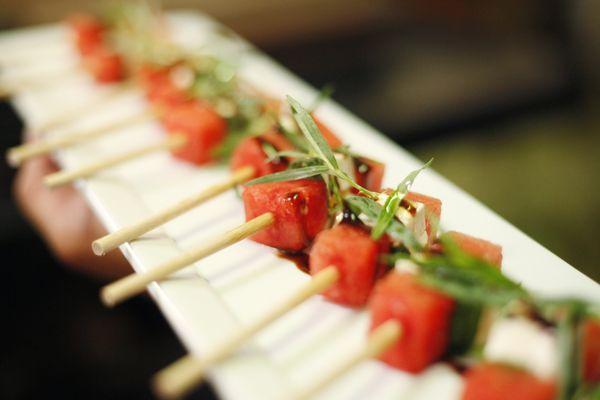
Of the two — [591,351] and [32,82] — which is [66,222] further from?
[591,351]

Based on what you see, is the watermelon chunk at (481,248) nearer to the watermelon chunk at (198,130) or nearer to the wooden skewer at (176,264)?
the wooden skewer at (176,264)

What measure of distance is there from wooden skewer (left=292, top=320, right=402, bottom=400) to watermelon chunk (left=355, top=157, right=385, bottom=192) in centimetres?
65

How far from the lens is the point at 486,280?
1.41m

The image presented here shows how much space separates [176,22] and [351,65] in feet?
7.45

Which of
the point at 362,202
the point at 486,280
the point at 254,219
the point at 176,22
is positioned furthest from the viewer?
the point at 176,22

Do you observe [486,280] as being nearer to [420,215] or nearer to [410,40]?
[420,215]

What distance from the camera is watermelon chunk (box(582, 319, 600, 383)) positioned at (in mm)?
1339

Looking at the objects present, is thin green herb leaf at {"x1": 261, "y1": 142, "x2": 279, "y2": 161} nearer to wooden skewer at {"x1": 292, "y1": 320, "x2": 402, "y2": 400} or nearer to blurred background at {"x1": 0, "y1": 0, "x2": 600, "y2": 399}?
wooden skewer at {"x1": 292, "y1": 320, "x2": 402, "y2": 400}

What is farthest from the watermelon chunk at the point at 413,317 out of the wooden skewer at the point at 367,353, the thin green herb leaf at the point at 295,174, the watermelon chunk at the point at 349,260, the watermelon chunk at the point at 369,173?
the watermelon chunk at the point at 369,173

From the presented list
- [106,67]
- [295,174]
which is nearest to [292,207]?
[295,174]

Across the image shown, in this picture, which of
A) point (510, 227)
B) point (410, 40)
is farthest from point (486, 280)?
point (410, 40)

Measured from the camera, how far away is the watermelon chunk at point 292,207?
1837mm

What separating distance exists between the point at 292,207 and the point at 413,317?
1.83 feet

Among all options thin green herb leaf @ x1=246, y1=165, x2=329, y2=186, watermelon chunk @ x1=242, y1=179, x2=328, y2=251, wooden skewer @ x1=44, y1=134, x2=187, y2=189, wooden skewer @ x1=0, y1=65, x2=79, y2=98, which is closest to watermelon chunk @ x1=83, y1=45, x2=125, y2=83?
wooden skewer @ x1=0, y1=65, x2=79, y2=98
